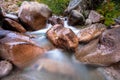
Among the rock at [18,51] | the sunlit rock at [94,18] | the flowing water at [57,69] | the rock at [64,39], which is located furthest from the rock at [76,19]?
the rock at [18,51]

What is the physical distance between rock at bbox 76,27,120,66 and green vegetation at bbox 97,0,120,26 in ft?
6.08

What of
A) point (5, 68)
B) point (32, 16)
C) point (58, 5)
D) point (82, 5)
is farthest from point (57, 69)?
point (58, 5)

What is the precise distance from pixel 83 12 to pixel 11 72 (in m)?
3.90

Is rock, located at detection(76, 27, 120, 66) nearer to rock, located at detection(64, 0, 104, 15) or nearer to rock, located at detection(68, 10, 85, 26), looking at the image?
rock, located at detection(68, 10, 85, 26)

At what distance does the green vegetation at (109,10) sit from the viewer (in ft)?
24.8

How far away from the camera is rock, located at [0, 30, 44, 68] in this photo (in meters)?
4.96

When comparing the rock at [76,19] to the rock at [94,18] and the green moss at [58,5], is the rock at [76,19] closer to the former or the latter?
the rock at [94,18]

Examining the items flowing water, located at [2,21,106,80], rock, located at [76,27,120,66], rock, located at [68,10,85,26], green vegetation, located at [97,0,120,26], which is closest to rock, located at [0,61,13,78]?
flowing water, located at [2,21,106,80]

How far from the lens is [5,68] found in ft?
15.5

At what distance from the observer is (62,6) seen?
29.0ft

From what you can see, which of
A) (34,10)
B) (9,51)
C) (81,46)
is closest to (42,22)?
(34,10)

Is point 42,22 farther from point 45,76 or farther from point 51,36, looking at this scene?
point 45,76

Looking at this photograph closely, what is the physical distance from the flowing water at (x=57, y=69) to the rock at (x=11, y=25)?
1144 mm

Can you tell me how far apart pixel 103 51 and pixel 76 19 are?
2.11 metres
